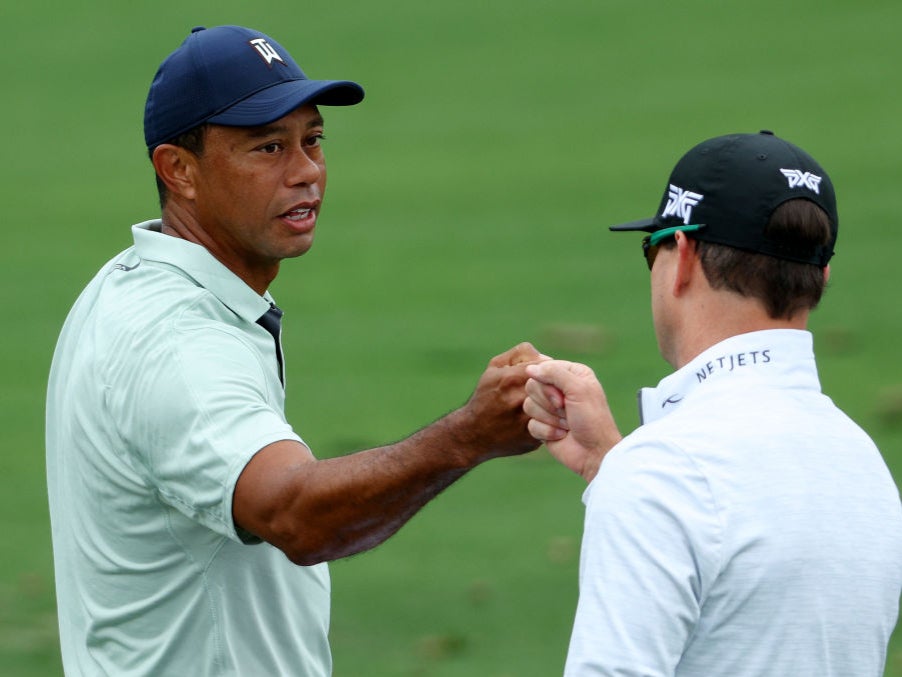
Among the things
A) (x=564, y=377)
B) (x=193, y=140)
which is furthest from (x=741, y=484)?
(x=193, y=140)

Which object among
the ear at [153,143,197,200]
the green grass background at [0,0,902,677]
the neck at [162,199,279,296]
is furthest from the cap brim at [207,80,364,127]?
the green grass background at [0,0,902,677]

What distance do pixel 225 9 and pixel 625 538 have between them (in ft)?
61.1

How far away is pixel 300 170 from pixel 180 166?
1.01 feet

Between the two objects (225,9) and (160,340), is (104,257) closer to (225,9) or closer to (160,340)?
(225,9)

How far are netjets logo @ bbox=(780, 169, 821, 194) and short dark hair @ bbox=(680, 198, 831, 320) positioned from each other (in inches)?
1.3

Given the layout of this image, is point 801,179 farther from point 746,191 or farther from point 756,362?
point 756,362

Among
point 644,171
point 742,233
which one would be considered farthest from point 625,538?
point 644,171

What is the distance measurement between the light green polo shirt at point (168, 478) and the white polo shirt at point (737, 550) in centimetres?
92

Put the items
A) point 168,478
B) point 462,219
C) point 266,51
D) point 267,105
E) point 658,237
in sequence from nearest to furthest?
point 658,237
point 168,478
point 267,105
point 266,51
point 462,219

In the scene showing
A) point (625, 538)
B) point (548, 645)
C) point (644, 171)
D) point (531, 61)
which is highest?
point (531, 61)

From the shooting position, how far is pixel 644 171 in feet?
48.8

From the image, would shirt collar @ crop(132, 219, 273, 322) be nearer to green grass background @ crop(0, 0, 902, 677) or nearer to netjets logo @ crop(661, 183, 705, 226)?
netjets logo @ crop(661, 183, 705, 226)

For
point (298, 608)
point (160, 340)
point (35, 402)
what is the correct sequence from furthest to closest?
point (35, 402), point (298, 608), point (160, 340)

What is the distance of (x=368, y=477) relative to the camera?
11.7ft
